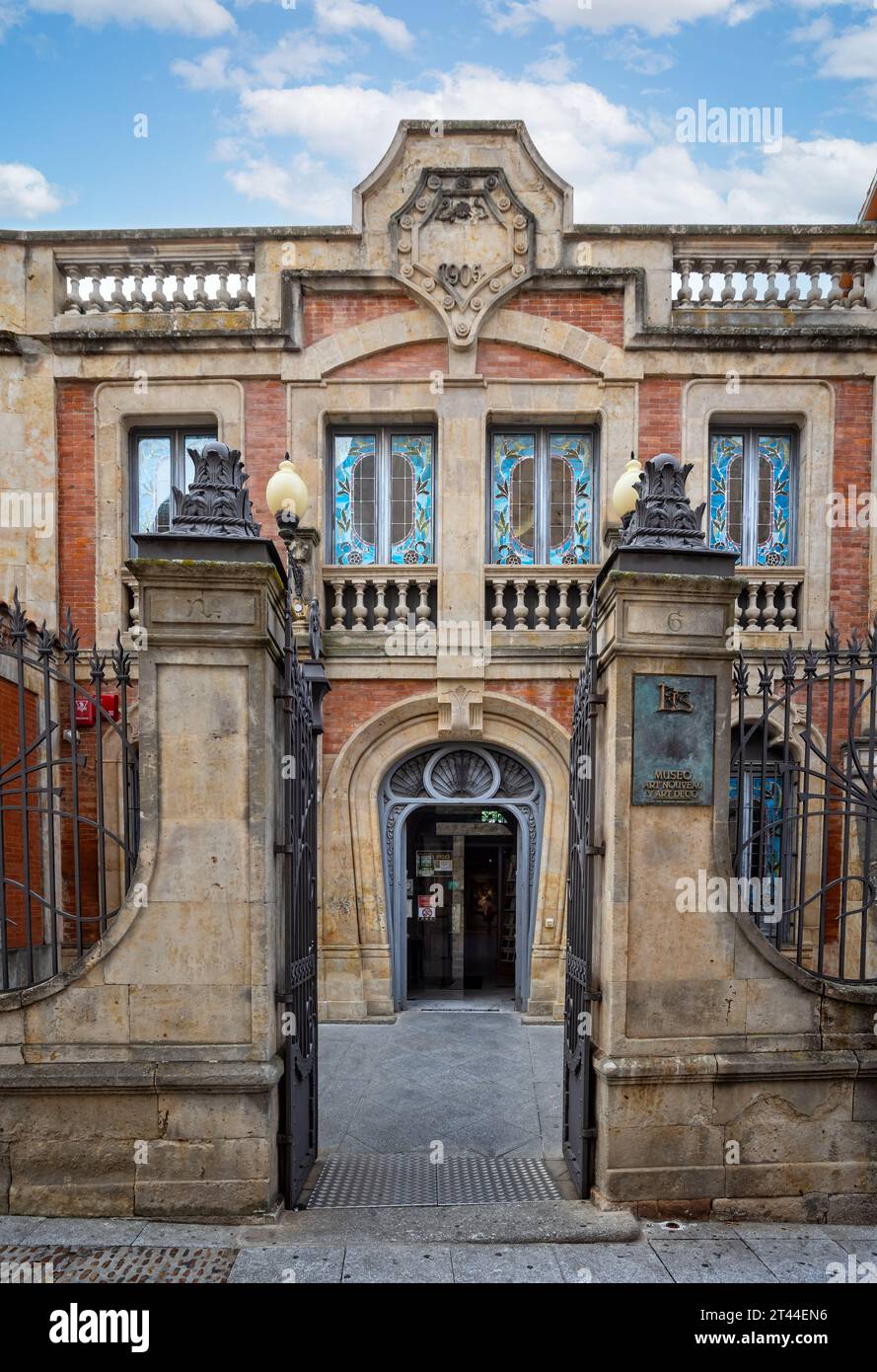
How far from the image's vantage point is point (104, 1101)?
4.38 meters

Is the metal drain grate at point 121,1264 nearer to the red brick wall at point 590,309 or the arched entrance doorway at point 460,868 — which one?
the arched entrance doorway at point 460,868

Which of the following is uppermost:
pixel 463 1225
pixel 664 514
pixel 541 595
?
pixel 541 595

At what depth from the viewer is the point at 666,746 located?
15.1ft

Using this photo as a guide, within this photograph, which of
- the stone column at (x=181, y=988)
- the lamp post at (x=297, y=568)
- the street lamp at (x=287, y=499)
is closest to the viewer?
the stone column at (x=181, y=988)

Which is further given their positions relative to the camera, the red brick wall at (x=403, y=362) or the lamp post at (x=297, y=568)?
the red brick wall at (x=403, y=362)

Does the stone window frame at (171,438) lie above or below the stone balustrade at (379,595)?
above

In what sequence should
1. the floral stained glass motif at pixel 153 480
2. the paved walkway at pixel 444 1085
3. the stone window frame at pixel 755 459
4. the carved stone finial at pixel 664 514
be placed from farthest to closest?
the floral stained glass motif at pixel 153 480 → the stone window frame at pixel 755 459 → the paved walkway at pixel 444 1085 → the carved stone finial at pixel 664 514

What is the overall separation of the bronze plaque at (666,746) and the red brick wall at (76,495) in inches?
297

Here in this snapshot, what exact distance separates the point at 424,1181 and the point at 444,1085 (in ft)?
6.06

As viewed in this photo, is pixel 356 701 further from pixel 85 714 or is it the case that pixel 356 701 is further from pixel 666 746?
pixel 666 746

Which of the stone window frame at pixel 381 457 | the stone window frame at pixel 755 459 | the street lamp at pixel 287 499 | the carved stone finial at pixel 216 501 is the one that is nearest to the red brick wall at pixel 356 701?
the stone window frame at pixel 381 457

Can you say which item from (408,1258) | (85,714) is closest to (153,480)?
(85,714)

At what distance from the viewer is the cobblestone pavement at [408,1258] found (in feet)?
12.6

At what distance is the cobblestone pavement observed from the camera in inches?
152
